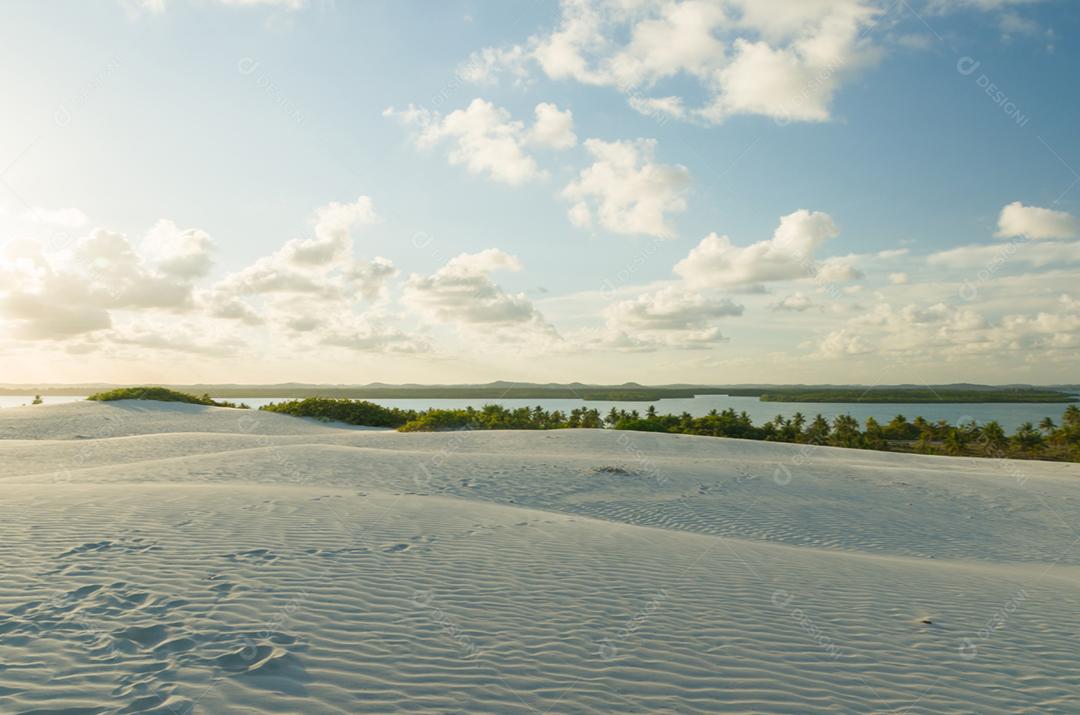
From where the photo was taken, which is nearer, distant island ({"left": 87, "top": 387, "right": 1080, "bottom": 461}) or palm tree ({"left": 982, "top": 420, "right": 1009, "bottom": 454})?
distant island ({"left": 87, "top": 387, "right": 1080, "bottom": 461})

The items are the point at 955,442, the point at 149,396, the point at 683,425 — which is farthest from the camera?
the point at 955,442

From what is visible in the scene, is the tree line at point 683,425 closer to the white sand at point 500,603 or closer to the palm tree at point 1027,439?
the palm tree at point 1027,439

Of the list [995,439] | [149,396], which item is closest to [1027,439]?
[995,439]

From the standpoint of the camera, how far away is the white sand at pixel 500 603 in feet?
15.4

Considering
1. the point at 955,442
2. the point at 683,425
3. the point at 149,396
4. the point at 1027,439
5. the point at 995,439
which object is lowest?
the point at 955,442

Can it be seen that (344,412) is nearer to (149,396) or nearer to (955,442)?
(149,396)

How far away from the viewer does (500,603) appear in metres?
6.65

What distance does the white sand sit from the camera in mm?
4695

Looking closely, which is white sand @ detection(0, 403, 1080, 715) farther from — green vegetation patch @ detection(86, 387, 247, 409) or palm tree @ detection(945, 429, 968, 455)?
palm tree @ detection(945, 429, 968, 455)

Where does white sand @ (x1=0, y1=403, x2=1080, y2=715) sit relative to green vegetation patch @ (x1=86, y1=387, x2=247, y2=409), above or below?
below

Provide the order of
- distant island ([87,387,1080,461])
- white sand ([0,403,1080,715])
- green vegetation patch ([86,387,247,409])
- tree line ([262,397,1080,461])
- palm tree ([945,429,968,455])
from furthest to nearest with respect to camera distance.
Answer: palm tree ([945,429,968,455]) < tree line ([262,397,1080,461]) < distant island ([87,387,1080,461]) < green vegetation patch ([86,387,247,409]) < white sand ([0,403,1080,715])

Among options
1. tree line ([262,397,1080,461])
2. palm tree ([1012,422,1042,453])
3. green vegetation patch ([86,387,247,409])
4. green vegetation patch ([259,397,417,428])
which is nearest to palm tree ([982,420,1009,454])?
tree line ([262,397,1080,461])

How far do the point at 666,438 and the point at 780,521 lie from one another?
1367 cm

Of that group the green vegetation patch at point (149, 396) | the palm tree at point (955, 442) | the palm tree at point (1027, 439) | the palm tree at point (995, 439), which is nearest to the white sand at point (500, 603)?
the green vegetation patch at point (149, 396)
